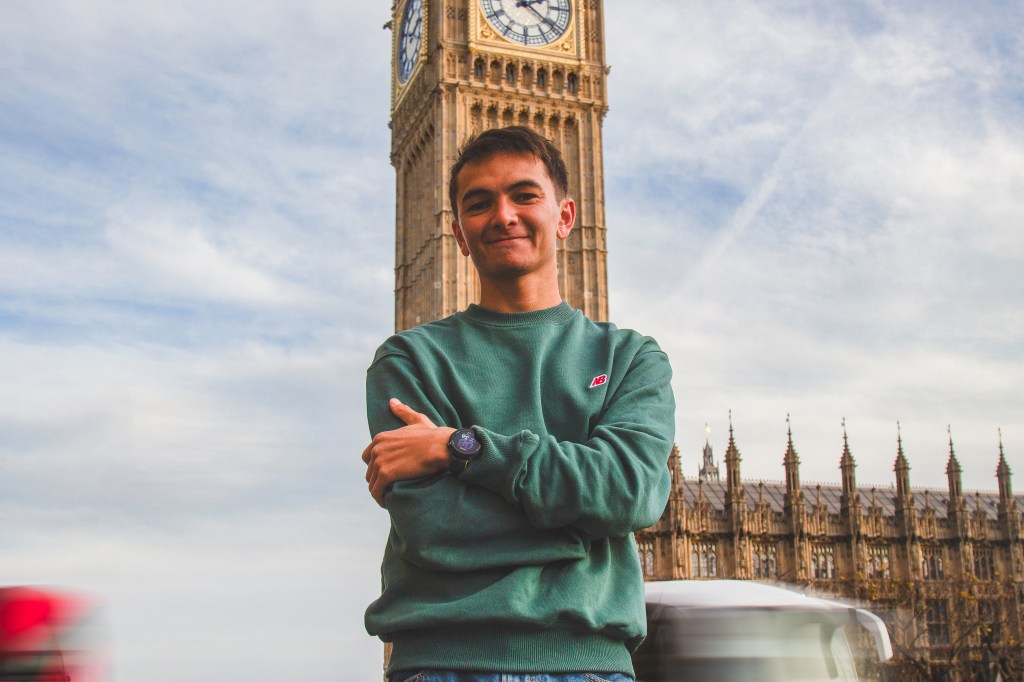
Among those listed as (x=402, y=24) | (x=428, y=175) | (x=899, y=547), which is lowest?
(x=899, y=547)

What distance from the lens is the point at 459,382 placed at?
2.89m

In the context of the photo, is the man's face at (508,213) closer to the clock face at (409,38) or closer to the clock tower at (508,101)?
the clock tower at (508,101)

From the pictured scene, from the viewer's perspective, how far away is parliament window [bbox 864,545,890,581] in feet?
134

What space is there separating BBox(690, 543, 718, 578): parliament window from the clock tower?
8172 mm

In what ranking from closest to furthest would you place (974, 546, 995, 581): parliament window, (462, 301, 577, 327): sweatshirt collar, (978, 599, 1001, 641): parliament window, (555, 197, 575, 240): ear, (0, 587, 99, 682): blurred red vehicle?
(0, 587, 99, 682): blurred red vehicle
(462, 301, 577, 327): sweatshirt collar
(555, 197, 575, 240): ear
(978, 599, 1001, 641): parliament window
(974, 546, 995, 581): parliament window

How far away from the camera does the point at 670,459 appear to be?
39.3 metres

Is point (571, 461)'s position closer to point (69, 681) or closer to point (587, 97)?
point (69, 681)

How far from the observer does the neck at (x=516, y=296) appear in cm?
309

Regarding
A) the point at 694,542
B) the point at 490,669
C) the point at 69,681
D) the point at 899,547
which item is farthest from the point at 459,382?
the point at 899,547

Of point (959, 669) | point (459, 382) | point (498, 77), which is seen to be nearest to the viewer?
point (459, 382)

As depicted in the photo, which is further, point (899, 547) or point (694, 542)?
point (899, 547)

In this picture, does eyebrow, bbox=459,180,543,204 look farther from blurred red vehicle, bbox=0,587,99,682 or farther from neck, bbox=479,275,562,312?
blurred red vehicle, bbox=0,587,99,682

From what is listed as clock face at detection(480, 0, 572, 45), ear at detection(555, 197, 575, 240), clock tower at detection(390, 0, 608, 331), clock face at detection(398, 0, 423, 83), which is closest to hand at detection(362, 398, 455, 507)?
ear at detection(555, 197, 575, 240)

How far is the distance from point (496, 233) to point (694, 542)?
1444 inches
